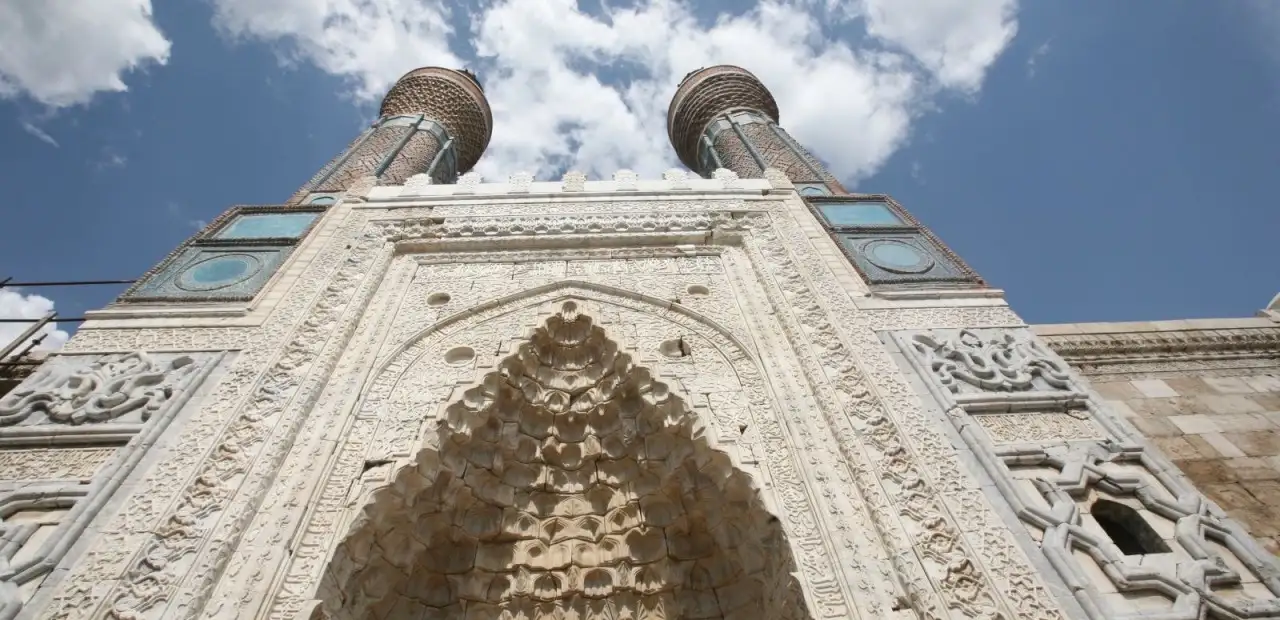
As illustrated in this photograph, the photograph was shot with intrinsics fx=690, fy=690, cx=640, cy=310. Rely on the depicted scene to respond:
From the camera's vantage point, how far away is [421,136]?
8.95 metres

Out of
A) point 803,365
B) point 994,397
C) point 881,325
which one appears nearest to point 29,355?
point 803,365

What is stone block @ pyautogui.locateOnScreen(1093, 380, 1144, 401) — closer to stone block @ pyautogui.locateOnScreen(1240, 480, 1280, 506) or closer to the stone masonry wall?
the stone masonry wall

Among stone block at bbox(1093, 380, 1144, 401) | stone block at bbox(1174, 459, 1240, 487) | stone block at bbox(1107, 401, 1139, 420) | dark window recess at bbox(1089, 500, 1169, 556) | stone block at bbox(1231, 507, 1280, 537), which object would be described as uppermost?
stone block at bbox(1093, 380, 1144, 401)

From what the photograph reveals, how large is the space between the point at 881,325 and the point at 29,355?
504 cm

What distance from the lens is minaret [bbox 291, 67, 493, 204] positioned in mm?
7266

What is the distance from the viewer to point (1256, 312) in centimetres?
518

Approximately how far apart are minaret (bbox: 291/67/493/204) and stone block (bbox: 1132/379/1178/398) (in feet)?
20.7

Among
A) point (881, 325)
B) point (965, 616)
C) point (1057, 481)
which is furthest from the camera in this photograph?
point (881, 325)

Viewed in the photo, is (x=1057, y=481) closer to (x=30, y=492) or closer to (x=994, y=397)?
(x=994, y=397)

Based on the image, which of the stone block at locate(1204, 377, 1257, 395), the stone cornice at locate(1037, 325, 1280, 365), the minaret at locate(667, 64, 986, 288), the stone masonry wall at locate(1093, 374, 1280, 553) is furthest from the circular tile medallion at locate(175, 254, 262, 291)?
the stone block at locate(1204, 377, 1257, 395)

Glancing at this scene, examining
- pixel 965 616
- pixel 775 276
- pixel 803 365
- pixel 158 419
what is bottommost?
pixel 965 616

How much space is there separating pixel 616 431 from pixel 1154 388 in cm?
343

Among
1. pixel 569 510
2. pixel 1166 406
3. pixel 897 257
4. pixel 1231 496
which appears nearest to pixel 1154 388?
pixel 1166 406

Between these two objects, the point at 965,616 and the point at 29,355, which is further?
the point at 29,355
